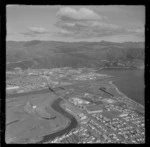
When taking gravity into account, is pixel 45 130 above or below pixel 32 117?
above

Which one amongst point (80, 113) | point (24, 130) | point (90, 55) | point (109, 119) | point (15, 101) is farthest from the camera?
point (90, 55)

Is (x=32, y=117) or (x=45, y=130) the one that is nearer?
(x=45, y=130)

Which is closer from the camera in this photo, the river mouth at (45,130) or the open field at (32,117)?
the river mouth at (45,130)

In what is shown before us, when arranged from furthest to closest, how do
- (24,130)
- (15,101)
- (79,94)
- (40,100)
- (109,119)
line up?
(79,94) → (40,100) → (15,101) → (109,119) → (24,130)

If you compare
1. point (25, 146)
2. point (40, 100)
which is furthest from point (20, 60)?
point (25, 146)

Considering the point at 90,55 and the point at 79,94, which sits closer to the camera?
the point at 79,94

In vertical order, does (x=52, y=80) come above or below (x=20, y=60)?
below

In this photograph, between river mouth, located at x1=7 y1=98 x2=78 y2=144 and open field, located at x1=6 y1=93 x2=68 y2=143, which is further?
open field, located at x1=6 y1=93 x2=68 y2=143
